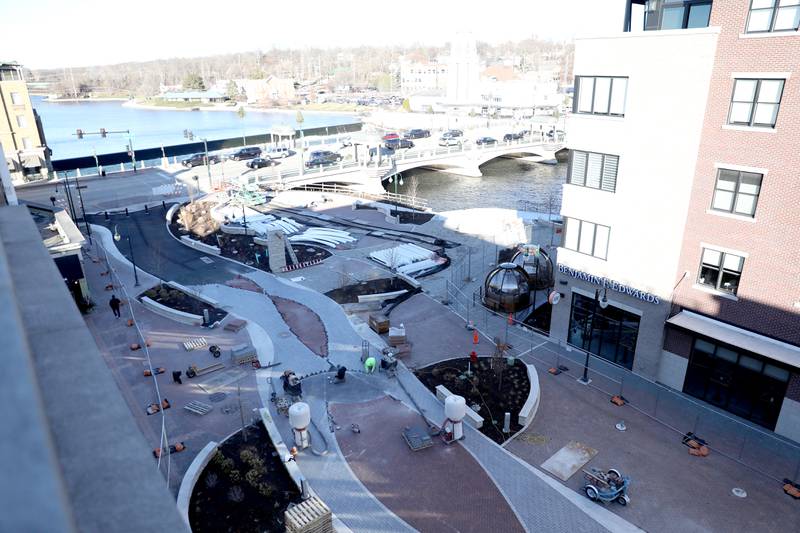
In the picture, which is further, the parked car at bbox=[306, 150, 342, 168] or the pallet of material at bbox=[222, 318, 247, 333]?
the parked car at bbox=[306, 150, 342, 168]

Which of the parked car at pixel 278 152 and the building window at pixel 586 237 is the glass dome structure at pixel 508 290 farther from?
the parked car at pixel 278 152

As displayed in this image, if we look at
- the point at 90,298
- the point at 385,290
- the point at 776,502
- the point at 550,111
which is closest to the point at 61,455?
the point at 776,502

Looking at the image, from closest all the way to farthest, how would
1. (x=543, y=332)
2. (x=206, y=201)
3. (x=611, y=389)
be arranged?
1. (x=611, y=389)
2. (x=543, y=332)
3. (x=206, y=201)

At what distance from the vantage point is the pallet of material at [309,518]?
1684cm

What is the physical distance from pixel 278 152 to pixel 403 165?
21.8 metres

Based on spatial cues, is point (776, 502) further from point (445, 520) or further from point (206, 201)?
point (206, 201)

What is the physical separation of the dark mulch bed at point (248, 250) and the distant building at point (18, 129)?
3616 cm

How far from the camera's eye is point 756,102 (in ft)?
71.7

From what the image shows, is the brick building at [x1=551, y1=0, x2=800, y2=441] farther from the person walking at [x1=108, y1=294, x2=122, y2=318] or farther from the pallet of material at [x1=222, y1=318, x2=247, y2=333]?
the person walking at [x1=108, y1=294, x2=122, y2=318]

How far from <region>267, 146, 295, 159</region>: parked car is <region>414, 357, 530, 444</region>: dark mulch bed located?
6870cm

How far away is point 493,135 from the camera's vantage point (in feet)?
389

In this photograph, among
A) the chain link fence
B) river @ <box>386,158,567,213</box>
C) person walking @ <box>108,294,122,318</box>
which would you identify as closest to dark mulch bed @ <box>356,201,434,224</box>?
river @ <box>386,158,567,213</box>

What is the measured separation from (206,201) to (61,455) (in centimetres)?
6092

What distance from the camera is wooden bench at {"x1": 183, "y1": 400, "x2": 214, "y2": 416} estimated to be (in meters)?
24.3
